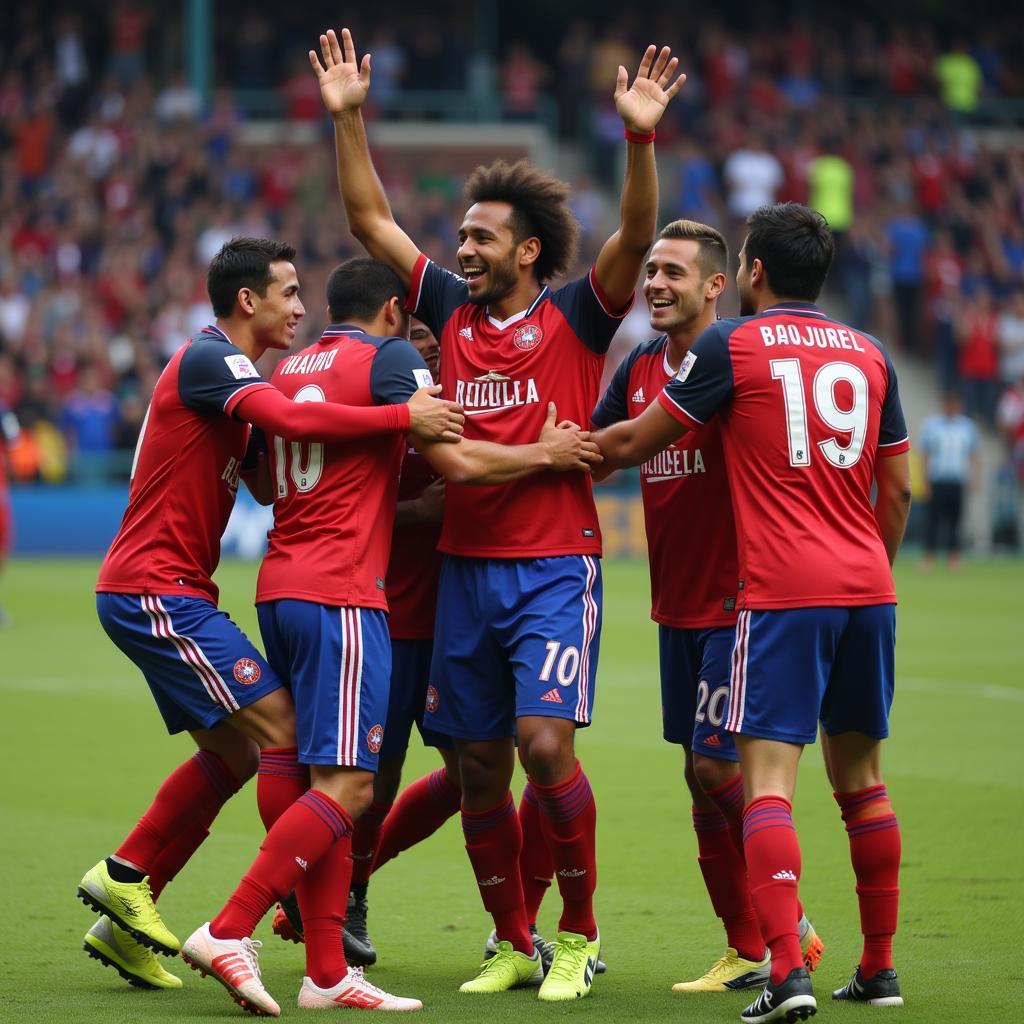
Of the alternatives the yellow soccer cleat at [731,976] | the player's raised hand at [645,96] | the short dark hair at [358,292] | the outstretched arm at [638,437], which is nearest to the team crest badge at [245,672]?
the short dark hair at [358,292]

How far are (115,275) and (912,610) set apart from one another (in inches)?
533

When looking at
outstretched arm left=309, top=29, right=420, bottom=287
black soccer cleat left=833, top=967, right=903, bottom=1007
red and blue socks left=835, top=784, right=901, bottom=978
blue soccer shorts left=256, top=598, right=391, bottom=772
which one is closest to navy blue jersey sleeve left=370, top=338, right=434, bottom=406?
outstretched arm left=309, top=29, right=420, bottom=287

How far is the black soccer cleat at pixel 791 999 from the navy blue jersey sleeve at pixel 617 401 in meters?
2.21

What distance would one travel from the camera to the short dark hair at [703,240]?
20.2ft

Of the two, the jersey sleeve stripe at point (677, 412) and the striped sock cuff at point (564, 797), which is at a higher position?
the jersey sleeve stripe at point (677, 412)

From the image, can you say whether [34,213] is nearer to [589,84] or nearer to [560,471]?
[589,84]

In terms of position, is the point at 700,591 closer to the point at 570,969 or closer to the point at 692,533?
the point at 692,533

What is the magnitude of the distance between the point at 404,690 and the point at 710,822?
3.88ft

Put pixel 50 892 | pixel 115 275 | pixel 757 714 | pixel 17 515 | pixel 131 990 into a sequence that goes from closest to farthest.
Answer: pixel 757 714, pixel 131 990, pixel 50 892, pixel 17 515, pixel 115 275

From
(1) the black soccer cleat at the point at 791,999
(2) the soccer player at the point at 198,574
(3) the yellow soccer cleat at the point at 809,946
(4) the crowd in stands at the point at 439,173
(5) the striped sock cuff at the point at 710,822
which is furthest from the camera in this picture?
(4) the crowd in stands at the point at 439,173

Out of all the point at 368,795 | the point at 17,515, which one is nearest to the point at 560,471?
the point at 368,795

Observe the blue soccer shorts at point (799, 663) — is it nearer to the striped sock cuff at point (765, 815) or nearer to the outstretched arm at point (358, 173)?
the striped sock cuff at point (765, 815)

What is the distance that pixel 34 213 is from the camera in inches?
1091

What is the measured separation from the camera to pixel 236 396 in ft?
18.6
